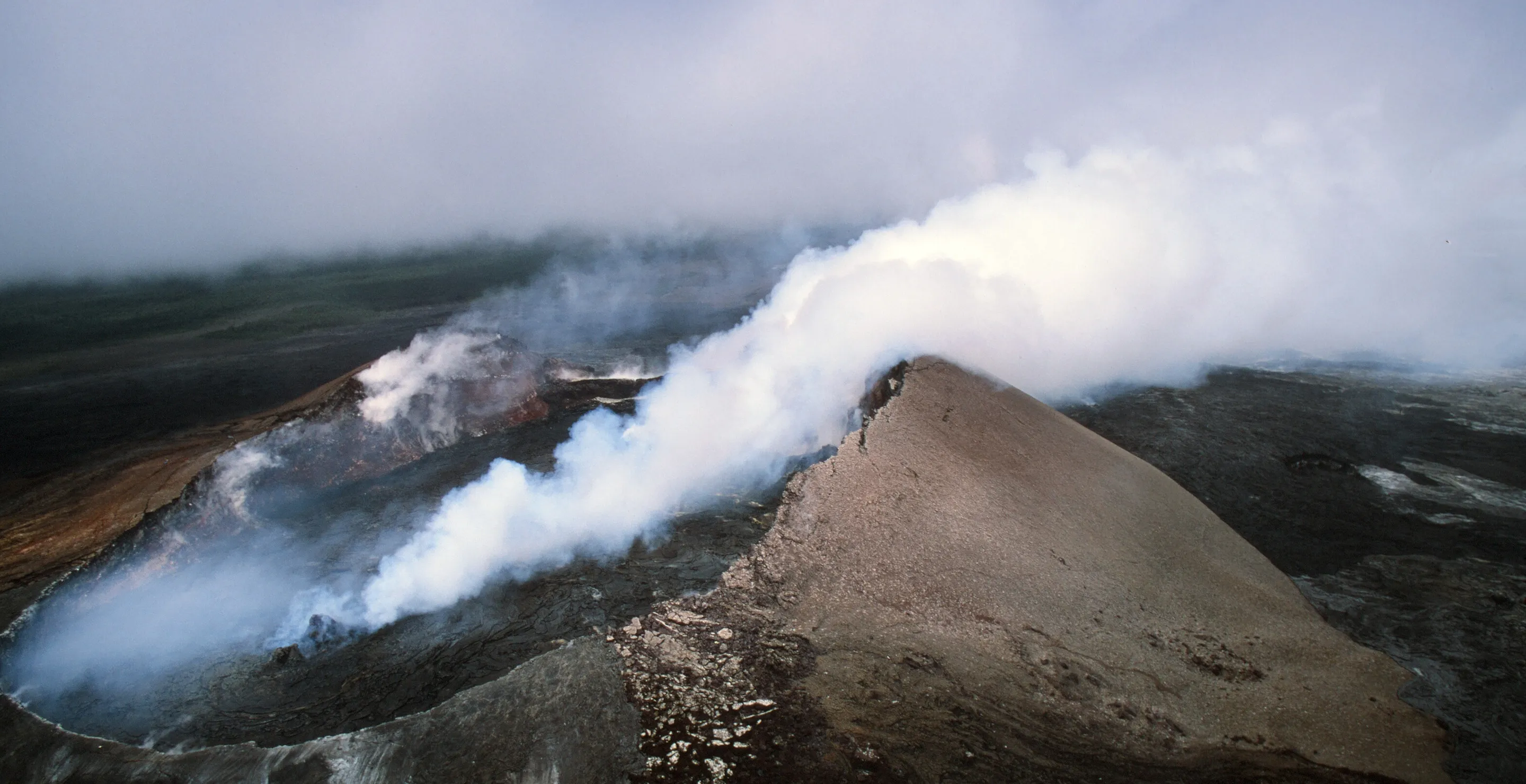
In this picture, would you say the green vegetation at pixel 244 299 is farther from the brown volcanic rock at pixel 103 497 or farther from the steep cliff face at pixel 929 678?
the steep cliff face at pixel 929 678

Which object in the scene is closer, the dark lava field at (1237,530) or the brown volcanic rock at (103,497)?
the dark lava field at (1237,530)

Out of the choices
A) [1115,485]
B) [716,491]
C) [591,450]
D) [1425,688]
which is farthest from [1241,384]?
[591,450]

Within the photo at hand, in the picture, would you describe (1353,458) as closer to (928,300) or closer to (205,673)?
(928,300)

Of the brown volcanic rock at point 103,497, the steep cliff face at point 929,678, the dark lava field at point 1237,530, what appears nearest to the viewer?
the steep cliff face at point 929,678

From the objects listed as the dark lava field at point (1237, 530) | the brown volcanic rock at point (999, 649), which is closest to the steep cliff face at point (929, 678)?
the brown volcanic rock at point (999, 649)

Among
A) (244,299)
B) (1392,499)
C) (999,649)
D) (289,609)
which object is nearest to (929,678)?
(999,649)

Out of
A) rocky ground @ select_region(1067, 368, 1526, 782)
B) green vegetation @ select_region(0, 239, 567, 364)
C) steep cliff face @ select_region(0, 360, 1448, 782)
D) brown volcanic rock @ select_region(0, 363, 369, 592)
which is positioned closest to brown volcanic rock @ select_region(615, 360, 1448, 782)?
steep cliff face @ select_region(0, 360, 1448, 782)

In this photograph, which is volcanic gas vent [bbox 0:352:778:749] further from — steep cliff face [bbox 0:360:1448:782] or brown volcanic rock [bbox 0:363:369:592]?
brown volcanic rock [bbox 0:363:369:592]
